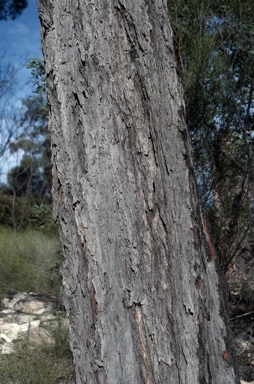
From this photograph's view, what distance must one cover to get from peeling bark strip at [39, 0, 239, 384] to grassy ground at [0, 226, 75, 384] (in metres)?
1.69

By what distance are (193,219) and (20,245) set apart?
4.64 meters

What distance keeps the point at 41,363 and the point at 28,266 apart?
7.04 feet

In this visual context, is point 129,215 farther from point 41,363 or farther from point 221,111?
point 221,111

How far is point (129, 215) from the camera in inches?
71.9

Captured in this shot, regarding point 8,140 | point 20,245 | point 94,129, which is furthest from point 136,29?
point 8,140

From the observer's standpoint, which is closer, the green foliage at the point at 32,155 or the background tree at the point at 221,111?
the background tree at the point at 221,111

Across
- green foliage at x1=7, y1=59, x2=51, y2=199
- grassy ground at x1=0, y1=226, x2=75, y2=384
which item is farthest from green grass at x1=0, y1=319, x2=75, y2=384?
green foliage at x1=7, y1=59, x2=51, y2=199

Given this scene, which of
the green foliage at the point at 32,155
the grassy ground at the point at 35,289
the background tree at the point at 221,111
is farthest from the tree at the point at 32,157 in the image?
the background tree at the point at 221,111

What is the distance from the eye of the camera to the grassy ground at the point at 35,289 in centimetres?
350

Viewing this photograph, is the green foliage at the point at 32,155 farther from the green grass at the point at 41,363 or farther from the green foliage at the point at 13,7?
the green grass at the point at 41,363

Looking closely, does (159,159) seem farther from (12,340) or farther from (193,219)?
(12,340)

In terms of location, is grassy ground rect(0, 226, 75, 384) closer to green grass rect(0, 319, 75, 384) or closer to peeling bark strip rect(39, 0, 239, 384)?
green grass rect(0, 319, 75, 384)

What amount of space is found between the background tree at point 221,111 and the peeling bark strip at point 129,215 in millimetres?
2018

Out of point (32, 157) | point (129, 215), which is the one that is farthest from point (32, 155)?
point (129, 215)
